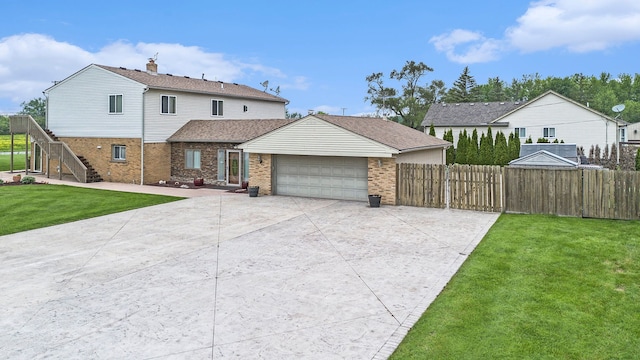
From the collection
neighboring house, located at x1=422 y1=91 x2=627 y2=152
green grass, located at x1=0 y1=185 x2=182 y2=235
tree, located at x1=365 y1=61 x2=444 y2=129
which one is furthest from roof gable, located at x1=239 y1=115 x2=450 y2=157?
tree, located at x1=365 y1=61 x2=444 y2=129

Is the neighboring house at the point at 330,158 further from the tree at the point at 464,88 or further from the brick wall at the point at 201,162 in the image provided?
the tree at the point at 464,88

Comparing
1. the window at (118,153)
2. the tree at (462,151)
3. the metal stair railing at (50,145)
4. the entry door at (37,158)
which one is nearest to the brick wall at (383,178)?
the window at (118,153)

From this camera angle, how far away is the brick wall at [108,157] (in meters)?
27.9

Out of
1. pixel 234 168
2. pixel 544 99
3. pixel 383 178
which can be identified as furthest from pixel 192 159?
pixel 544 99

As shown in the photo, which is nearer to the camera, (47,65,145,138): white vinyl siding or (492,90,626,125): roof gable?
(47,65,145,138): white vinyl siding

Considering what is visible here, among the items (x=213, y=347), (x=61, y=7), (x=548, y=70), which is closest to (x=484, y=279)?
(x=213, y=347)

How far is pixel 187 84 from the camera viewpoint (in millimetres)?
31234

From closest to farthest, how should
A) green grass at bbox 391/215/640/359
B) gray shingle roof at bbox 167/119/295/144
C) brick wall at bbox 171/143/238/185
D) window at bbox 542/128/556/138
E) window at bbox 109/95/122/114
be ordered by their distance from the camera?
green grass at bbox 391/215/640/359, gray shingle roof at bbox 167/119/295/144, brick wall at bbox 171/143/238/185, window at bbox 109/95/122/114, window at bbox 542/128/556/138

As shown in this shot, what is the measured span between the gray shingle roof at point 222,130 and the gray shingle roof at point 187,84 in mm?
2428

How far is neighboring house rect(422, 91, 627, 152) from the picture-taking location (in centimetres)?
4356

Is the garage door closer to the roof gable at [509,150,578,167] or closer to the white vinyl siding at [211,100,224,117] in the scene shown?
the roof gable at [509,150,578,167]

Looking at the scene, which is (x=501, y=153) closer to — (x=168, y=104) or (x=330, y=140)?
(x=330, y=140)

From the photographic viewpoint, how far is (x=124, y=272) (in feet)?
33.8

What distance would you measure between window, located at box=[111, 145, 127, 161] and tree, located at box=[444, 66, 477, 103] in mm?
71266
